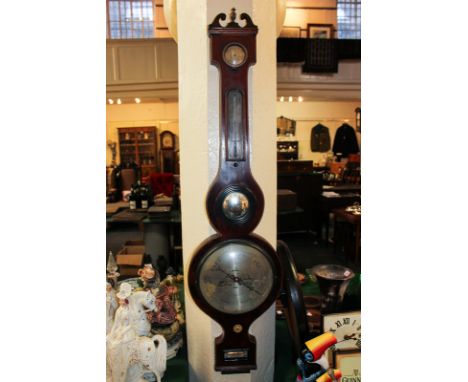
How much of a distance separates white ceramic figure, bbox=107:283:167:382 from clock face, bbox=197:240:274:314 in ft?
0.73

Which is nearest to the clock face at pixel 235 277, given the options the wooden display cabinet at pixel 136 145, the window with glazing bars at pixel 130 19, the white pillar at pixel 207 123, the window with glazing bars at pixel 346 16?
the white pillar at pixel 207 123

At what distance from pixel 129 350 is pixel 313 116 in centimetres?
677

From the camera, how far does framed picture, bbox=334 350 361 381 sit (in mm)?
1133

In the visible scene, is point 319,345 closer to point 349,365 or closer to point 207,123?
point 349,365

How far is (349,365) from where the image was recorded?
114 centimetres

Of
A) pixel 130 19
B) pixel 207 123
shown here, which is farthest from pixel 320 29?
pixel 207 123

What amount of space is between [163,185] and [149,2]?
392cm

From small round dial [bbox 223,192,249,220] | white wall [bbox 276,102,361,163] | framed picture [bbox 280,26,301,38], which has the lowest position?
small round dial [bbox 223,192,249,220]

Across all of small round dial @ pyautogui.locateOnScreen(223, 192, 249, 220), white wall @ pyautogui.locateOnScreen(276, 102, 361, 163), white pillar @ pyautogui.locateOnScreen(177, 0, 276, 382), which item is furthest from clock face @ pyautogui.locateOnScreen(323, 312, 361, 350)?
white wall @ pyautogui.locateOnScreen(276, 102, 361, 163)

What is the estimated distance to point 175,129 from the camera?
733 centimetres

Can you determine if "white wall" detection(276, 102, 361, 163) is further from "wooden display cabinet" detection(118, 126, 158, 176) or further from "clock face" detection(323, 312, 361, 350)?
"clock face" detection(323, 312, 361, 350)

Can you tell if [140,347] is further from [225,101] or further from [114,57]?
[114,57]
